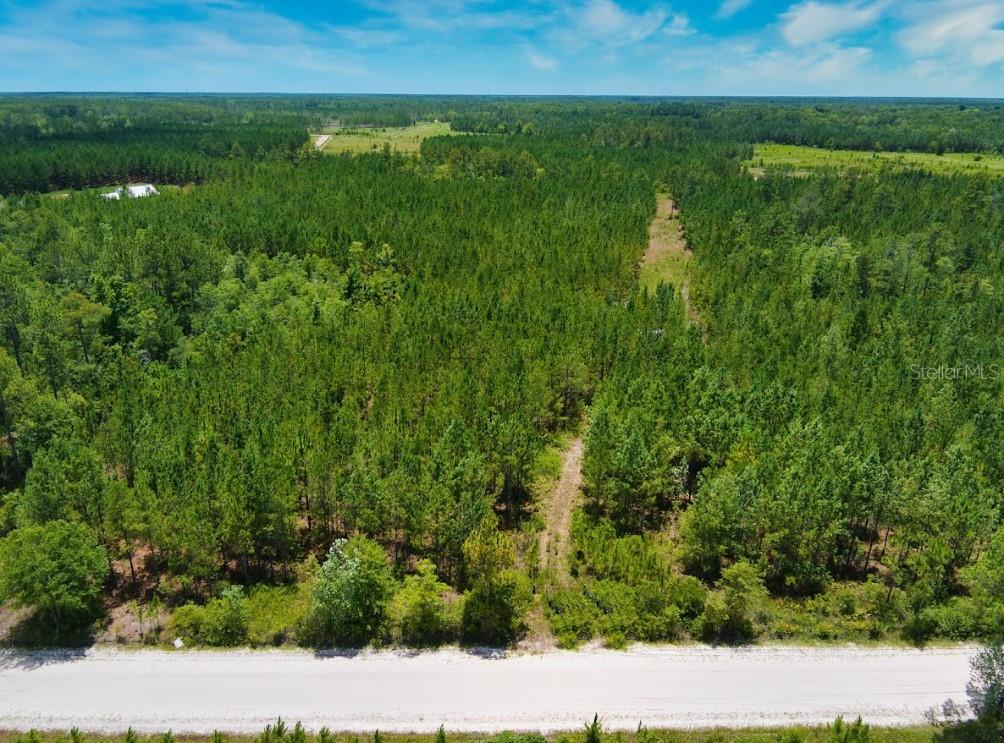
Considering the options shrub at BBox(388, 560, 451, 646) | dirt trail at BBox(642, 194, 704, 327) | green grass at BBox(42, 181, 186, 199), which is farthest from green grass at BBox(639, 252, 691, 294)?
green grass at BBox(42, 181, 186, 199)

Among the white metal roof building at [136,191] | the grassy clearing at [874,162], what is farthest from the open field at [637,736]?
the grassy clearing at [874,162]

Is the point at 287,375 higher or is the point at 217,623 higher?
the point at 287,375

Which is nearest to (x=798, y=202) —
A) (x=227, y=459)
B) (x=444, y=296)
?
(x=444, y=296)

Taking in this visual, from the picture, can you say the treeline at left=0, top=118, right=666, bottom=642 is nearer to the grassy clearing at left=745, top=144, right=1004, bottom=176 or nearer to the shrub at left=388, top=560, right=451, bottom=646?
the shrub at left=388, top=560, right=451, bottom=646

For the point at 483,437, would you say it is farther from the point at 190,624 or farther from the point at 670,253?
the point at 670,253

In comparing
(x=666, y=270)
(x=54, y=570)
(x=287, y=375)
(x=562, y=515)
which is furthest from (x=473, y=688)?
(x=666, y=270)
